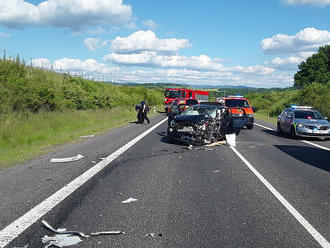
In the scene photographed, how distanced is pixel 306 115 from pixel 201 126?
7305 mm

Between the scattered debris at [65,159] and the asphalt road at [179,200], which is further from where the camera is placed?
the scattered debris at [65,159]

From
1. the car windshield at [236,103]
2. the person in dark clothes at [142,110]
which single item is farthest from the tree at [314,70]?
the person in dark clothes at [142,110]

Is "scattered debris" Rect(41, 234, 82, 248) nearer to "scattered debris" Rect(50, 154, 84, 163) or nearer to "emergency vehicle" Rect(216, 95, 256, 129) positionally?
"scattered debris" Rect(50, 154, 84, 163)

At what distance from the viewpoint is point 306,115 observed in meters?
18.6

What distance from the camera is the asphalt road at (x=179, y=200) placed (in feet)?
14.9

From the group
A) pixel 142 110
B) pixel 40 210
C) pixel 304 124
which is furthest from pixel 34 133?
pixel 304 124

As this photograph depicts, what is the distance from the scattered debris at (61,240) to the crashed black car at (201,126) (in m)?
9.74

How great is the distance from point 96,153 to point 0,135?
17.7ft

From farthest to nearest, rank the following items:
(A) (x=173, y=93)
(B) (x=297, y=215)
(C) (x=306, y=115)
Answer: (A) (x=173, y=93), (C) (x=306, y=115), (B) (x=297, y=215)

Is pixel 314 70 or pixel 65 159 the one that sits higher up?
pixel 314 70

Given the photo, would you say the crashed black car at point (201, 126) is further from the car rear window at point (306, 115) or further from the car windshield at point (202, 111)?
the car rear window at point (306, 115)

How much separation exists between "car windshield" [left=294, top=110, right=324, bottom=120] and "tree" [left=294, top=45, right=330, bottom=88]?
65.5 meters

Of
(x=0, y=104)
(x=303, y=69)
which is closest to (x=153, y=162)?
(x=0, y=104)

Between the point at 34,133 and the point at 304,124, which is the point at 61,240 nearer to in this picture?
the point at 34,133
